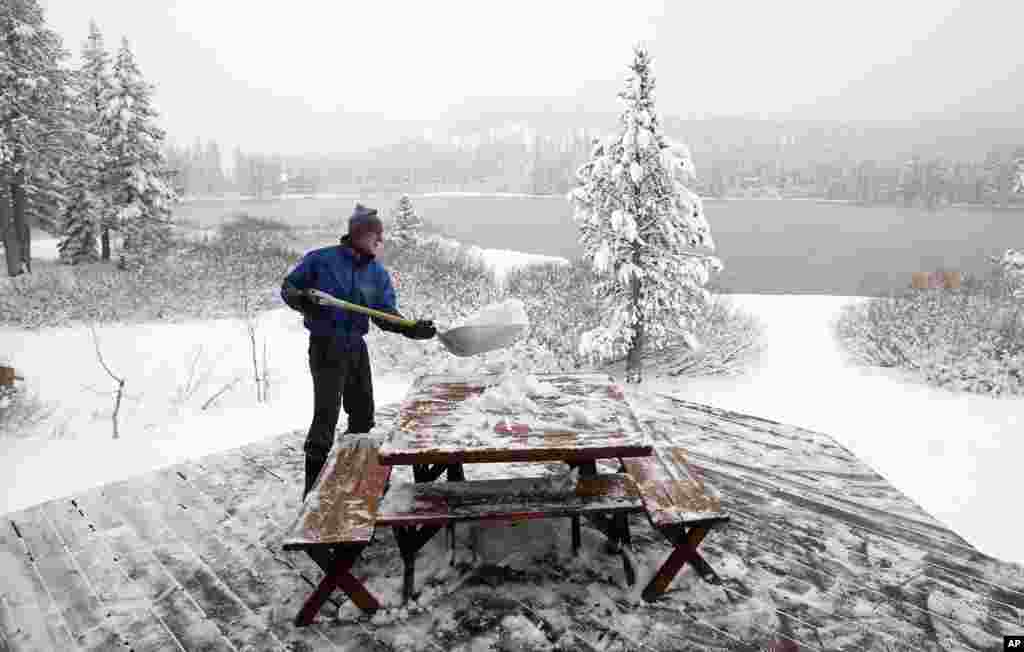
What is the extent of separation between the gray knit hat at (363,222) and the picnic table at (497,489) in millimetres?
1147

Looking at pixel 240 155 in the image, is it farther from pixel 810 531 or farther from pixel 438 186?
pixel 810 531

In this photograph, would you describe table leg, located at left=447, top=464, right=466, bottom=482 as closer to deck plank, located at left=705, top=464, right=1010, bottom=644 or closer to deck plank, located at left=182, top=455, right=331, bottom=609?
deck plank, located at left=182, top=455, right=331, bottom=609

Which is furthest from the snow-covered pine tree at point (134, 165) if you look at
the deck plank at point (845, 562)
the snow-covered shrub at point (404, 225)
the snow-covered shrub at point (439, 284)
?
the deck plank at point (845, 562)

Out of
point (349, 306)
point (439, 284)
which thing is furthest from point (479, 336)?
point (439, 284)

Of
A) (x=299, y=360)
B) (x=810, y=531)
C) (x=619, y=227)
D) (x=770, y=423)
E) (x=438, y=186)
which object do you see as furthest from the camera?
(x=438, y=186)

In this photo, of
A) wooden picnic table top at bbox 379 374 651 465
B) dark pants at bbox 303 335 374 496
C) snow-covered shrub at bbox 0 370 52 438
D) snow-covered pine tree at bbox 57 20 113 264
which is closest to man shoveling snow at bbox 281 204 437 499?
dark pants at bbox 303 335 374 496

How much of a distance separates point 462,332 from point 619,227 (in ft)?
24.4

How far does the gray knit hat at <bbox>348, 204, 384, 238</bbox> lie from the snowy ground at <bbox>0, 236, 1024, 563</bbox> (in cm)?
444

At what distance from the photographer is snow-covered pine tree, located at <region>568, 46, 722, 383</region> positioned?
1004 cm

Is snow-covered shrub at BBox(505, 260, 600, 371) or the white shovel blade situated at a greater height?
the white shovel blade

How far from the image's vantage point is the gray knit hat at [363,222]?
12.4 feet

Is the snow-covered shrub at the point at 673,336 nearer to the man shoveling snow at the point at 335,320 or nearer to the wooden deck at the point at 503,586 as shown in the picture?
the wooden deck at the point at 503,586

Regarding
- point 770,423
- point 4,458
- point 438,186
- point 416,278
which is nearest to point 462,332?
point 770,423

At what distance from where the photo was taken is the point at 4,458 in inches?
259
